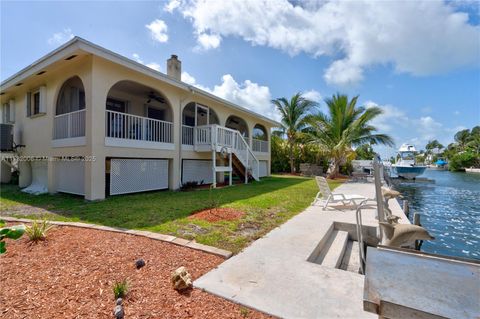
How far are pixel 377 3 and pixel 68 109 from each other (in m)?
12.2

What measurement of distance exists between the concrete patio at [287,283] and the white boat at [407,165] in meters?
25.5

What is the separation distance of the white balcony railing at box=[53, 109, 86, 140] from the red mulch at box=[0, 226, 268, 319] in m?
5.80

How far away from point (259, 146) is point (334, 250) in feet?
46.6

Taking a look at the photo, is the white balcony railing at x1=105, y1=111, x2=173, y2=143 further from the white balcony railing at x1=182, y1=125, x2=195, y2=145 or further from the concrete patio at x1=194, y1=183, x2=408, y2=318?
the concrete patio at x1=194, y1=183, x2=408, y2=318

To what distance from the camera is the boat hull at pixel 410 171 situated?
78.9 feet

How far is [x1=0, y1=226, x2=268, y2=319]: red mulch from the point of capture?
2414 millimetres

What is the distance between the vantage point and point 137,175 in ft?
31.5

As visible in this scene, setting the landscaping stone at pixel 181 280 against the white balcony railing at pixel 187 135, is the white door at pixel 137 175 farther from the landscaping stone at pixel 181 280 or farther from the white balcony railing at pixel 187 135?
the landscaping stone at pixel 181 280

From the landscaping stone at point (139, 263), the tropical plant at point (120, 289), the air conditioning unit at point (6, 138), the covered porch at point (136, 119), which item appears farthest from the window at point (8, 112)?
the tropical plant at point (120, 289)

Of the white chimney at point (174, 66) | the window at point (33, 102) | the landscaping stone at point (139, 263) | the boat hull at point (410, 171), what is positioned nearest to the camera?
the landscaping stone at point (139, 263)

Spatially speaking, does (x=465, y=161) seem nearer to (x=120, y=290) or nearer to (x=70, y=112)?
(x=70, y=112)

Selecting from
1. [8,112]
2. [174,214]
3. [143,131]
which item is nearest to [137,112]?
[143,131]

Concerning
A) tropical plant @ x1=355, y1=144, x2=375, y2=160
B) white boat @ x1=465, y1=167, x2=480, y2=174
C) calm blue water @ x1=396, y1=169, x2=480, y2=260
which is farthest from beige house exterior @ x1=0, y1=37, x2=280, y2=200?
white boat @ x1=465, y1=167, x2=480, y2=174

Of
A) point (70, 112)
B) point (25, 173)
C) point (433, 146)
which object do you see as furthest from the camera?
point (433, 146)
